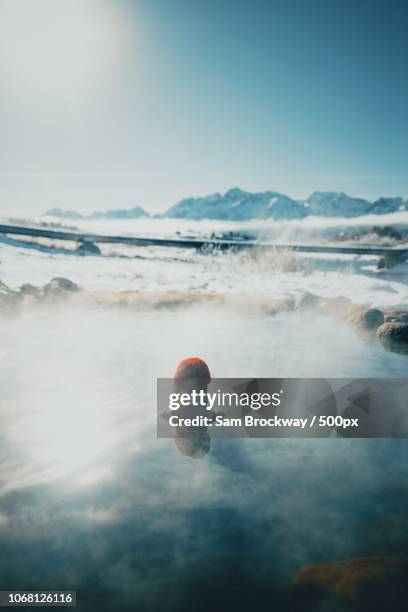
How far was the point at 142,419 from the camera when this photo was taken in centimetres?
286

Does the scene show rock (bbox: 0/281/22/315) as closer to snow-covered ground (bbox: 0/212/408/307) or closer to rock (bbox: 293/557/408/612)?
snow-covered ground (bbox: 0/212/408/307)

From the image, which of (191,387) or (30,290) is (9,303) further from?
(191,387)

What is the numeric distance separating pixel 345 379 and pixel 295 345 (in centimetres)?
116

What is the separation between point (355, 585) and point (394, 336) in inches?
153

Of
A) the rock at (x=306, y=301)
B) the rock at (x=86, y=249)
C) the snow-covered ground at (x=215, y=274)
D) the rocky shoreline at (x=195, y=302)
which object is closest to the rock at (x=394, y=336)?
the rocky shoreline at (x=195, y=302)

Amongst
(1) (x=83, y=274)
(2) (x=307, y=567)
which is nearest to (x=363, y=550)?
(2) (x=307, y=567)

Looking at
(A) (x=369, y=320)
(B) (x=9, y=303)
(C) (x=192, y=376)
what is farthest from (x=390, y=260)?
(C) (x=192, y=376)

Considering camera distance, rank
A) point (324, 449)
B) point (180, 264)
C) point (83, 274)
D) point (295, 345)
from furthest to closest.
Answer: point (180, 264)
point (83, 274)
point (295, 345)
point (324, 449)

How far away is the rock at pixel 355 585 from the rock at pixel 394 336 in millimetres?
3503

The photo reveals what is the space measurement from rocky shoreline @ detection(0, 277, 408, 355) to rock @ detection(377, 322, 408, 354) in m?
0.26

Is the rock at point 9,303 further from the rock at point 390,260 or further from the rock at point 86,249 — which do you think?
the rock at point 390,260

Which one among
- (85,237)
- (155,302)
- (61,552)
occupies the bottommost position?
(61,552)

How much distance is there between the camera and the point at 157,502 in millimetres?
1982

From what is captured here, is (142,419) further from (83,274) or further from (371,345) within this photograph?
(83,274)
